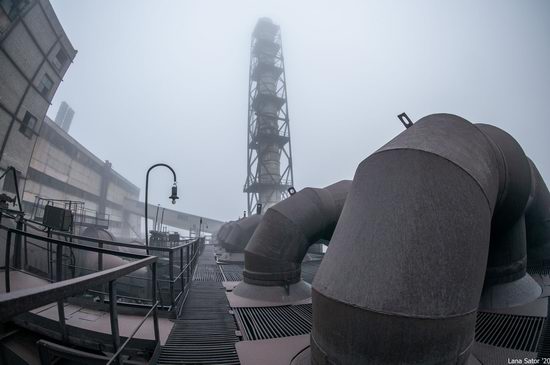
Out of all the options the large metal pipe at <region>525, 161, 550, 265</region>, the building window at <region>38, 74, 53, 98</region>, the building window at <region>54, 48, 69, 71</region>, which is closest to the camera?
the large metal pipe at <region>525, 161, 550, 265</region>

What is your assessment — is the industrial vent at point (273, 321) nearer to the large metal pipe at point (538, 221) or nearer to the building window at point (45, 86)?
the large metal pipe at point (538, 221)

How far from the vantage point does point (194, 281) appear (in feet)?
25.8

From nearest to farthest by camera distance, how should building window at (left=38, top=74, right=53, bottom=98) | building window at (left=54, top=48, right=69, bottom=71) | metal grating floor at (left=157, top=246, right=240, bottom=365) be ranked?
1. metal grating floor at (left=157, top=246, right=240, bottom=365)
2. building window at (left=38, top=74, right=53, bottom=98)
3. building window at (left=54, top=48, right=69, bottom=71)

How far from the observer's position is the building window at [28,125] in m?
13.9

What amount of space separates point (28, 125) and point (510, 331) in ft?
72.8

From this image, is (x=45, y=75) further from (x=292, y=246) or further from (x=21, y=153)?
(x=292, y=246)

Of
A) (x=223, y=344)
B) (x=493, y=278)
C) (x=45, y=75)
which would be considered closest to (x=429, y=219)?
(x=223, y=344)

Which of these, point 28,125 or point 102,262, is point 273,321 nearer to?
point 102,262

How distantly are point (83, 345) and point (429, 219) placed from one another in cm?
443

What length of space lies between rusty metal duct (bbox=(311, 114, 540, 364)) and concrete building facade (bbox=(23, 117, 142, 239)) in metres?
22.8

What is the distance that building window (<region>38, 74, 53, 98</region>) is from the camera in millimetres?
15297

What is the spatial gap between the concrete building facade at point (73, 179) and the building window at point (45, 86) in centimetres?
908

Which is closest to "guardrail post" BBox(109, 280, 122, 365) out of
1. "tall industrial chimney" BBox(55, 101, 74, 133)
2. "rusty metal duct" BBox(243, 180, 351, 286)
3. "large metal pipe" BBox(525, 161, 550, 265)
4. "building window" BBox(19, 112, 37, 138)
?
"rusty metal duct" BBox(243, 180, 351, 286)

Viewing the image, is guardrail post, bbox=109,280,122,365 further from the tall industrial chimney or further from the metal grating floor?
the tall industrial chimney
